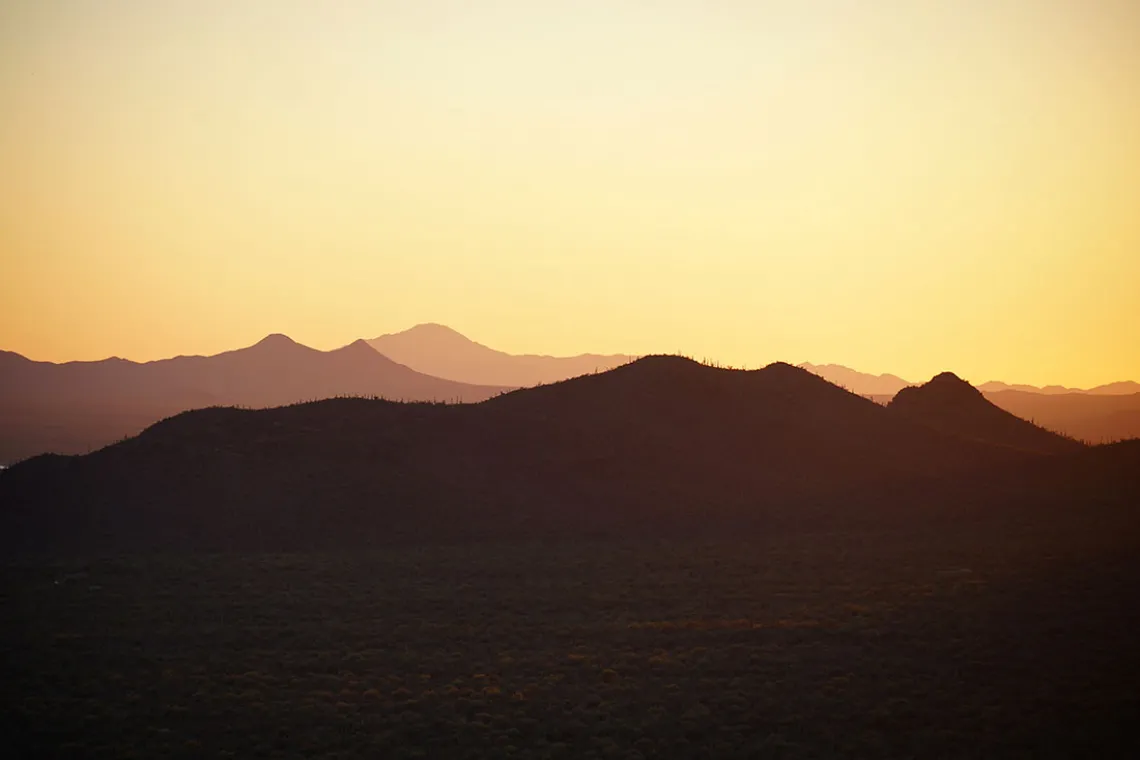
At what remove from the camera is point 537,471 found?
52.9 meters

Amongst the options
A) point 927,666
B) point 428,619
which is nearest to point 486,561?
point 428,619

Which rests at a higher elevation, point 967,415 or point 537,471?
point 967,415

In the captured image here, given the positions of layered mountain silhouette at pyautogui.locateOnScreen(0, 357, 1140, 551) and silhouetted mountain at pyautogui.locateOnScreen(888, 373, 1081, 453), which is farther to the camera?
silhouetted mountain at pyautogui.locateOnScreen(888, 373, 1081, 453)

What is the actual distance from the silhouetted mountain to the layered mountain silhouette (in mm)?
11617

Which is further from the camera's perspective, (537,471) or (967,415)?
(967,415)

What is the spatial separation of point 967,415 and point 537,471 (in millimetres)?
38786

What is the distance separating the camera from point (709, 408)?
59969 mm

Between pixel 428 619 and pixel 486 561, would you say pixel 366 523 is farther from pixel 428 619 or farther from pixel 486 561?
pixel 428 619

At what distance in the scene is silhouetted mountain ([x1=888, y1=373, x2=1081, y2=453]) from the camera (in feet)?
237

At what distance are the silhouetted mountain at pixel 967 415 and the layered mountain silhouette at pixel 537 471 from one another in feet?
38.1

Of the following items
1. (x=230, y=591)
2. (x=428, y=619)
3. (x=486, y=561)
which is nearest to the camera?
(x=428, y=619)

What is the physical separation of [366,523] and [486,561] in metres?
8.64

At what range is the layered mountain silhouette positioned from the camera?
158 ft

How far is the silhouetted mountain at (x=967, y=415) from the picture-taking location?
72.2 meters
